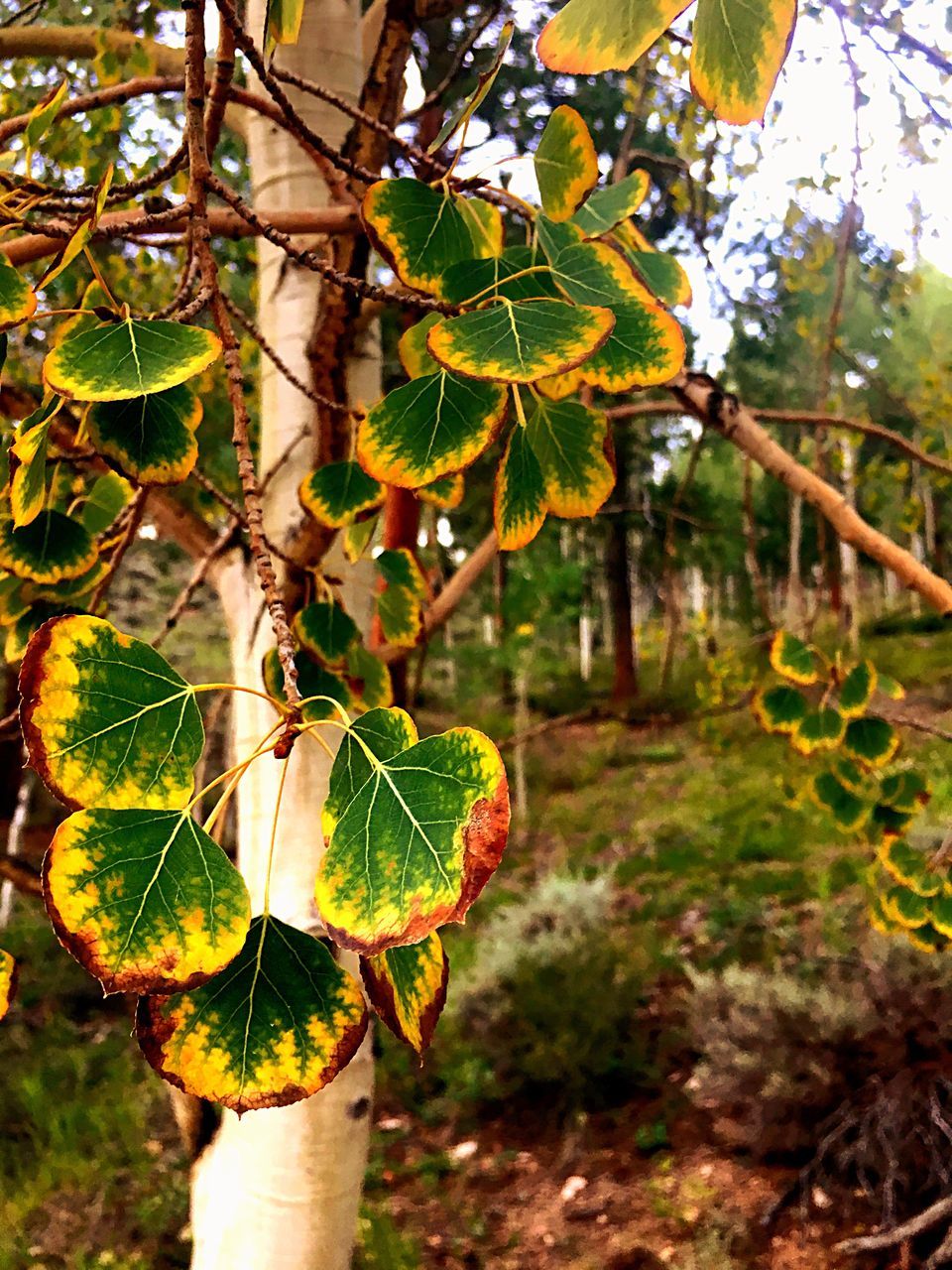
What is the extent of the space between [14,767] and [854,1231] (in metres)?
5.64

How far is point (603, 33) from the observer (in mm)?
265

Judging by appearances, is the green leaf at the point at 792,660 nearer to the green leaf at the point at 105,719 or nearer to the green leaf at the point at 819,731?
the green leaf at the point at 819,731

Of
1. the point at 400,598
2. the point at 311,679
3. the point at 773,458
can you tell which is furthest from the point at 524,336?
the point at 773,458

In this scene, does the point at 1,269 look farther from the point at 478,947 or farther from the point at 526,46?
the point at 526,46

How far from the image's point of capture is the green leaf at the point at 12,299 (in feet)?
1.09

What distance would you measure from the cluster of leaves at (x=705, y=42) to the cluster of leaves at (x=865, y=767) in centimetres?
82

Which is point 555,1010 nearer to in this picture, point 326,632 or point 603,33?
point 326,632

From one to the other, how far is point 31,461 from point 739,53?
305mm

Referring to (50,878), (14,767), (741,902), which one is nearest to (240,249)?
(50,878)

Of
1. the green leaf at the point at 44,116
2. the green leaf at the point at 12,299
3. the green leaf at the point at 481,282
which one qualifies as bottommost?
the green leaf at the point at 12,299

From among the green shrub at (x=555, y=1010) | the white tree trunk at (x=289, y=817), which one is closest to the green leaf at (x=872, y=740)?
the white tree trunk at (x=289, y=817)

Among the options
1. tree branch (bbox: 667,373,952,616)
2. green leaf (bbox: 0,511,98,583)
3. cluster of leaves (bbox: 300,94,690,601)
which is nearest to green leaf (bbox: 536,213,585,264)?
cluster of leaves (bbox: 300,94,690,601)

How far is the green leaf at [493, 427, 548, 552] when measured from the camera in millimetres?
413

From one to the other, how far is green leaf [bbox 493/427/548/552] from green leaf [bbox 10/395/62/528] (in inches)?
7.6
